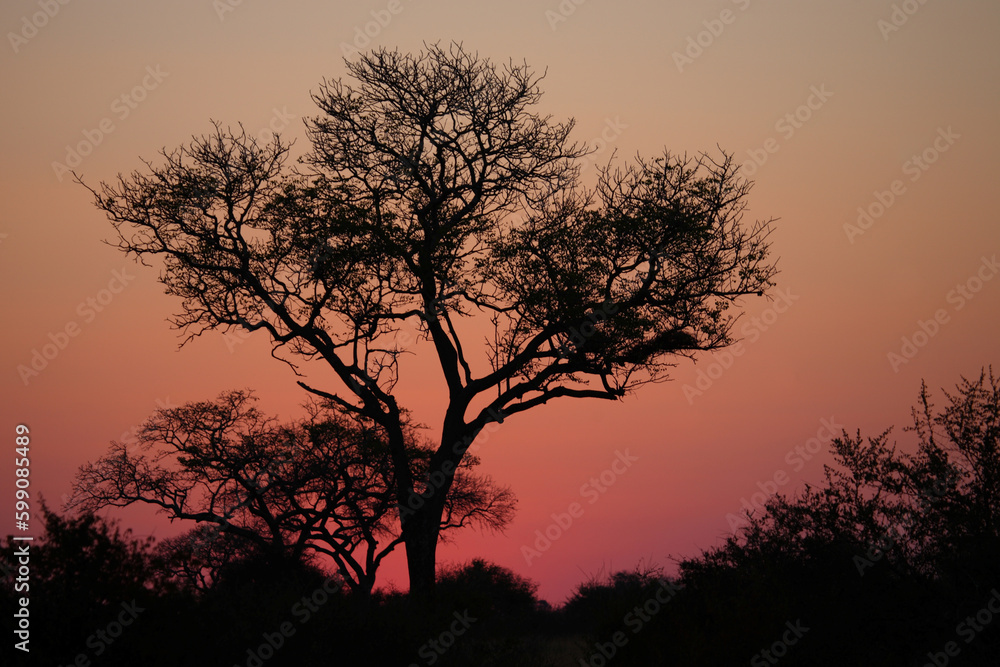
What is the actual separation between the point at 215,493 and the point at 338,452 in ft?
13.5

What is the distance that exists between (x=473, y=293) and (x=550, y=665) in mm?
9742

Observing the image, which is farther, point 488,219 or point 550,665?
point 488,219

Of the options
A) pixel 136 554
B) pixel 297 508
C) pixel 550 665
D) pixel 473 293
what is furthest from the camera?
pixel 297 508

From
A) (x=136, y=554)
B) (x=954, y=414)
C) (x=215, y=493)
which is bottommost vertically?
(x=954, y=414)

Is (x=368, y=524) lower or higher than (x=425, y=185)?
lower

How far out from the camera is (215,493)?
30.2 m

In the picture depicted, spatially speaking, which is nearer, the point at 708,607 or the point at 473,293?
the point at 708,607

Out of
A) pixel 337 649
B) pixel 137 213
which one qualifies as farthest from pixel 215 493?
pixel 337 649

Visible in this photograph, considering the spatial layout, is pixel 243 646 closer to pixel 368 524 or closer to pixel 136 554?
pixel 136 554

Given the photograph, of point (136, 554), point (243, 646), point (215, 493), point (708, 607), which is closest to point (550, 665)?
point (708, 607)

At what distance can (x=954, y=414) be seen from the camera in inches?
607

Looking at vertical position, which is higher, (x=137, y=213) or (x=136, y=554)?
(x=137, y=213)

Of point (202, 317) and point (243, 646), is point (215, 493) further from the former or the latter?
point (243, 646)

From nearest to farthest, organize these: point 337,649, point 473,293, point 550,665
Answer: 1. point 337,649
2. point 550,665
3. point 473,293
